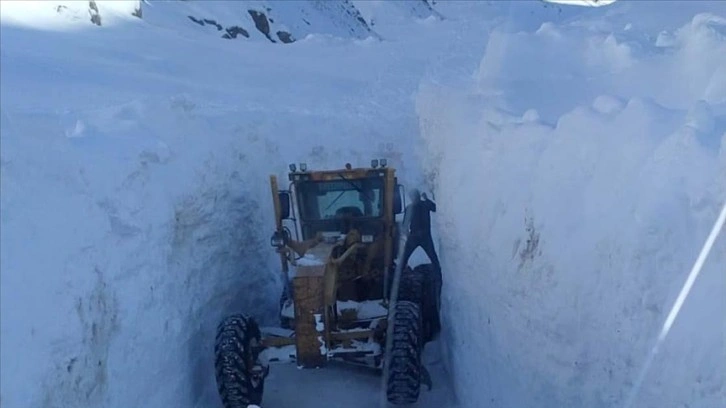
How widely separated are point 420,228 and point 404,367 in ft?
8.05

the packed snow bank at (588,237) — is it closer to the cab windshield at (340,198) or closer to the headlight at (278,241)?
the cab windshield at (340,198)

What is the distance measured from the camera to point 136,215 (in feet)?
26.3

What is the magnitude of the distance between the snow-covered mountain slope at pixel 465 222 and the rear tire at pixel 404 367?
51 cm

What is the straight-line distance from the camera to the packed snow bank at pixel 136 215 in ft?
19.2

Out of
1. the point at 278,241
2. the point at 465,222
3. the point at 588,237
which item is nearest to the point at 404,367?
the point at 465,222

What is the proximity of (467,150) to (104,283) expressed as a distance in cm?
380

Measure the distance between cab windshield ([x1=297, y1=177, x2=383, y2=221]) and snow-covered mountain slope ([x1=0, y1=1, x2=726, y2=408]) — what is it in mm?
715

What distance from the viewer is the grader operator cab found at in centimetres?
865

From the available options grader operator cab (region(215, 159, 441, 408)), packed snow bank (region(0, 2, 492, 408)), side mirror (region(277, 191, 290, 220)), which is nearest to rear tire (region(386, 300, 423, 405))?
grader operator cab (region(215, 159, 441, 408))

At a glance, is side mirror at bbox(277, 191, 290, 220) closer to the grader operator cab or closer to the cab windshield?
the grader operator cab

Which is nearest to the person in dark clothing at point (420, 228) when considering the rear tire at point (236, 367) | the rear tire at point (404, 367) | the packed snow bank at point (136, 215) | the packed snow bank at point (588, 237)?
the packed snow bank at point (588, 237)

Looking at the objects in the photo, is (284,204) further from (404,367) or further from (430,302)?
(404,367)

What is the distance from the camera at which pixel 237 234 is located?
1130 cm

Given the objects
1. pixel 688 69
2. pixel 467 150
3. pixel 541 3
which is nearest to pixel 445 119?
pixel 467 150
